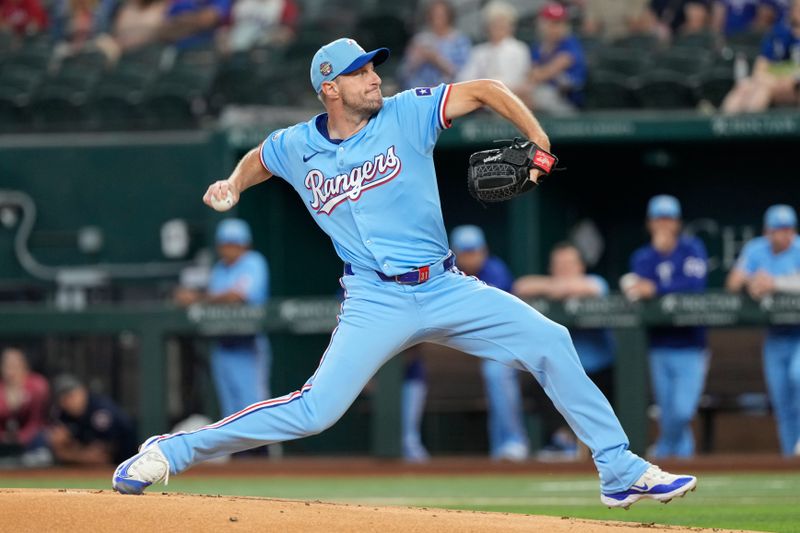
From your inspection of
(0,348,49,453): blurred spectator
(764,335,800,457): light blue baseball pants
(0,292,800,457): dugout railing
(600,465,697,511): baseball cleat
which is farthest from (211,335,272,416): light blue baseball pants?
(600,465,697,511): baseball cleat

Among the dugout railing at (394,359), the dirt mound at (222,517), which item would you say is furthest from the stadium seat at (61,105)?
the dirt mound at (222,517)

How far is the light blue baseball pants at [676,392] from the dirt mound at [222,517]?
495 cm

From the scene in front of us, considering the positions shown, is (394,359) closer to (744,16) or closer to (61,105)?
(744,16)

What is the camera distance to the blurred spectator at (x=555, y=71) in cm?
1164

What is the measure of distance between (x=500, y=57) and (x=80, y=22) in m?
5.22

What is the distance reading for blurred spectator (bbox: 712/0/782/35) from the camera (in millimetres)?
12031

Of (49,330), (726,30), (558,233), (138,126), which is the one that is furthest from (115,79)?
(726,30)

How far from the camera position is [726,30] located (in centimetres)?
1242

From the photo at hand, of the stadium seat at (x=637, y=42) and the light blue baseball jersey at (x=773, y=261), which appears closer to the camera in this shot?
the light blue baseball jersey at (x=773, y=261)

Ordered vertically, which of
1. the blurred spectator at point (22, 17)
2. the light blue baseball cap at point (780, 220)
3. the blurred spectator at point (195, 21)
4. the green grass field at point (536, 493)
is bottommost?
the green grass field at point (536, 493)

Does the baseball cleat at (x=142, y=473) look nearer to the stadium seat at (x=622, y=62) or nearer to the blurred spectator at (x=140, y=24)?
the stadium seat at (x=622, y=62)

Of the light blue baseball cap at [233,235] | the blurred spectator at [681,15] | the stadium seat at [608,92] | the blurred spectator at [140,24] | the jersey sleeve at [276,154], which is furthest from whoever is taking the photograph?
the blurred spectator at [140,24]

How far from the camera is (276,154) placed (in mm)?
5766

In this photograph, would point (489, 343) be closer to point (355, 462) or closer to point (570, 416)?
point (570, 416)
